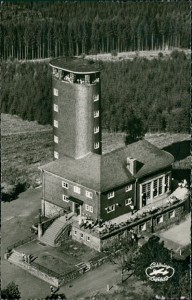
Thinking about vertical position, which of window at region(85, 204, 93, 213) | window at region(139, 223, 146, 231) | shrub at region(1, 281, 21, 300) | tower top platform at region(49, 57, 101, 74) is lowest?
shrub at region(1, 281, 21, 300)

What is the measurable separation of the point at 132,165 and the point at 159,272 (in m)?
15.9

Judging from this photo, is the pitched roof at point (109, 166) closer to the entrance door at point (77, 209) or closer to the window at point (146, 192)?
the window at point (146, 192)

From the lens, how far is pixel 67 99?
8400cm

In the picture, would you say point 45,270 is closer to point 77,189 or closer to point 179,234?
point 77,189

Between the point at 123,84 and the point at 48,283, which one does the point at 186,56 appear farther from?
the point at 48,283

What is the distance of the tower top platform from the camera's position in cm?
8219

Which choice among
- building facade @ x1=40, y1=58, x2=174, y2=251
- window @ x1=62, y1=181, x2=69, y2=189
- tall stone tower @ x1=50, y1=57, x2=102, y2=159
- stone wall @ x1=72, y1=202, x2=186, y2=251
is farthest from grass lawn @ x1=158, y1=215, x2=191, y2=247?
tall stone tower @ x1=50, y1=57, x2=102, y2=159

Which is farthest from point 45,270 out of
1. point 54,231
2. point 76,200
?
point 76,200

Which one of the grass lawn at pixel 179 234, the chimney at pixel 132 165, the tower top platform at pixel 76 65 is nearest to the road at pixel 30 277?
the grass lawn at pixel 179 234

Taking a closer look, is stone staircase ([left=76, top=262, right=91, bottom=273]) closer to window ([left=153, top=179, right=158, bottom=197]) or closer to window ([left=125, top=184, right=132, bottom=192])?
window ([left=125, top=184, right=132, bottom=192])

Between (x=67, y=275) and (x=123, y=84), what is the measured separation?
72.6 m

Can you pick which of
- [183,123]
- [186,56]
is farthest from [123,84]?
[186,56]

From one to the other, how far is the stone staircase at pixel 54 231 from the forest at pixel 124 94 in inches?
1810

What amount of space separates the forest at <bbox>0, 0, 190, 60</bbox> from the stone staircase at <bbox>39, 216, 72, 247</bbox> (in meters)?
84.0
